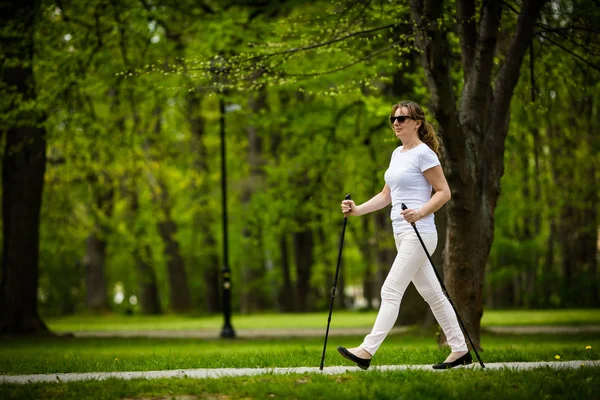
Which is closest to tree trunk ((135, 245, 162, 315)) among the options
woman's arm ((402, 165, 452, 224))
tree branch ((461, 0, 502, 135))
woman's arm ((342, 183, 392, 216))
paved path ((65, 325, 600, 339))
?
paved path ((65, 325, 600, 339))

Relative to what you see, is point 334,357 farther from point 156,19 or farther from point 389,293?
point 156,19

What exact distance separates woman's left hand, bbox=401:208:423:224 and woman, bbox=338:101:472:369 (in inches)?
0.5

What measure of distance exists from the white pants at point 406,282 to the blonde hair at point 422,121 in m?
0.94

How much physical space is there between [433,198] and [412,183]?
0.28 meters

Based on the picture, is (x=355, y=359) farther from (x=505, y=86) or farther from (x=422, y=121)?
(x=505, y=86)

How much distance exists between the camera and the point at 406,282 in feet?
25.4

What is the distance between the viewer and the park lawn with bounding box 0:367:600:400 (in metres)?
6.76

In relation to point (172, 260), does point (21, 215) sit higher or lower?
higher

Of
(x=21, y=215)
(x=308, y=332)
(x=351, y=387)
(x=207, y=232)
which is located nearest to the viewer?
(x=351, y=387)

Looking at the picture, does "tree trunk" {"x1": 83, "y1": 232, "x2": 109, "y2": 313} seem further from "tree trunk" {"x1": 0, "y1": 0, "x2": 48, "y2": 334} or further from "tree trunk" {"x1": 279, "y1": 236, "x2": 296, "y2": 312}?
"tree trunk" {"x1": 0, "y1": 0, "x2": 48, "y2": 334}

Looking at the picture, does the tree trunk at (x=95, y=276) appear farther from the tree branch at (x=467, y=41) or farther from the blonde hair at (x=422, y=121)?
the blonde hair at (x=422, y=121)

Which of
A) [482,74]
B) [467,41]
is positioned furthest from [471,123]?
[467,41]

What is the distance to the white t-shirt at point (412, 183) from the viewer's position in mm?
7691

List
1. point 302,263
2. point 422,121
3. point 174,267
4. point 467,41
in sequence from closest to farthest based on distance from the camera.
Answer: point 422,121
point 467,41
point 302,263
point 174,267
